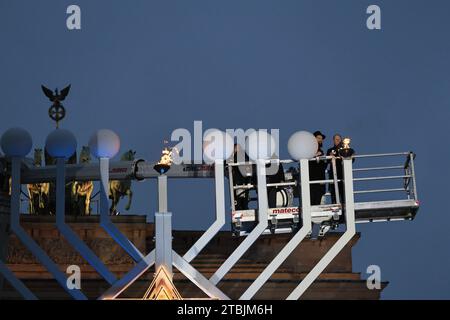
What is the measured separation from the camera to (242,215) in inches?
786

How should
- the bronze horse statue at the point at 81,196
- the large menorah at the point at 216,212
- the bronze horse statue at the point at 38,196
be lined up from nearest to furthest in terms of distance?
the large menorah at the point at 216,212 → the bronze horse statue at the point at 81,196 → the bronze horse statue at the point at 38,196

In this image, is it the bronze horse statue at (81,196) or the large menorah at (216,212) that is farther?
the bronze horse statue at (81,196)

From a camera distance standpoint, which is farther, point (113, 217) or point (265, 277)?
point (113, 217)

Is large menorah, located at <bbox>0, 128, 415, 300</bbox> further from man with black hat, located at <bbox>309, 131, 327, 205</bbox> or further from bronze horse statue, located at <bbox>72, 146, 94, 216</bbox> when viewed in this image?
bronze horse statue, located at <bbox>72, 146, 94, 216</bbox>

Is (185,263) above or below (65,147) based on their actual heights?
below

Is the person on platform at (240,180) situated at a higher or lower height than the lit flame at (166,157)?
lower

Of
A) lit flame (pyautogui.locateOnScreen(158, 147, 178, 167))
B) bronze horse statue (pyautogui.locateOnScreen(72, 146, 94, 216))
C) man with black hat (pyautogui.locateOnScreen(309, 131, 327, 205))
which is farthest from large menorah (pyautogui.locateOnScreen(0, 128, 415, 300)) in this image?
bronze horse statue (pyautogui.locateOnScreen(72, 146, 94, 216))

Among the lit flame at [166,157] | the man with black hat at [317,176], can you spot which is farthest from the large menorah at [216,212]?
the man with black hat at [317,176]

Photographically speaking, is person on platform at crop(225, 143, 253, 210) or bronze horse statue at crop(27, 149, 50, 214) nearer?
→ person on platform at crop(225, 143, 253, 210)

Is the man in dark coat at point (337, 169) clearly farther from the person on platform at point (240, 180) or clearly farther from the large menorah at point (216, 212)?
the person on platform at point (240, 180)
